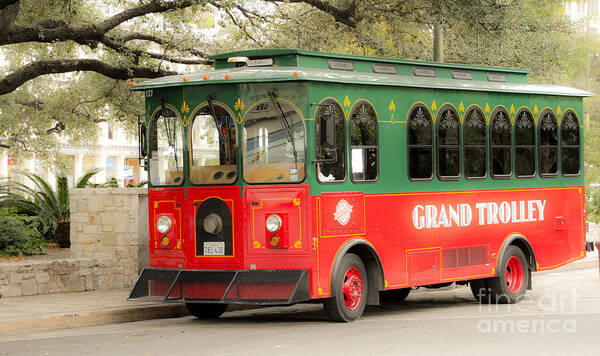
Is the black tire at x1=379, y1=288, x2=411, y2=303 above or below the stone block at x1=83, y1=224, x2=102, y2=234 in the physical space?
below

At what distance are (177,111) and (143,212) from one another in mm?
4326

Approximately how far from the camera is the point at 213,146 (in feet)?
40.8

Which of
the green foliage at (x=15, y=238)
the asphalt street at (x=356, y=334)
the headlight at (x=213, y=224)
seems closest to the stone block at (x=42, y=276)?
the green foliage at (x=15, y=238)

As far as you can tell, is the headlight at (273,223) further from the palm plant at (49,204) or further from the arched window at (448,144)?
the palm plant at (49,204)

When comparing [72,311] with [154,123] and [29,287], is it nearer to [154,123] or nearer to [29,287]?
[29,287]

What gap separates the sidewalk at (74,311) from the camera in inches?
487

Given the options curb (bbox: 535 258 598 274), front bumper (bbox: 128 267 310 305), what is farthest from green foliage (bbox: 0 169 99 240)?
curb (bbox: 535 258 598 274)

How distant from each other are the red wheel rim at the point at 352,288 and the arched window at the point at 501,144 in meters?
3.51

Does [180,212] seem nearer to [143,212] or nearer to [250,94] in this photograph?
[250,94]

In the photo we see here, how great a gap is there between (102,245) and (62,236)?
3322 millimetres

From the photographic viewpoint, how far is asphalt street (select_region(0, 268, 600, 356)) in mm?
9867

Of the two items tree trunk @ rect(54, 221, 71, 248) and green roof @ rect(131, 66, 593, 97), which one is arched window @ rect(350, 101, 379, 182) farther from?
tree trunk @ rect(54, 221, 71, 248)

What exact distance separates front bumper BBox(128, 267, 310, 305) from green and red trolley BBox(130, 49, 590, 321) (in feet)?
0.06

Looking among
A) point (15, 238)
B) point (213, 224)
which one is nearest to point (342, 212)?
point (213, 224)
